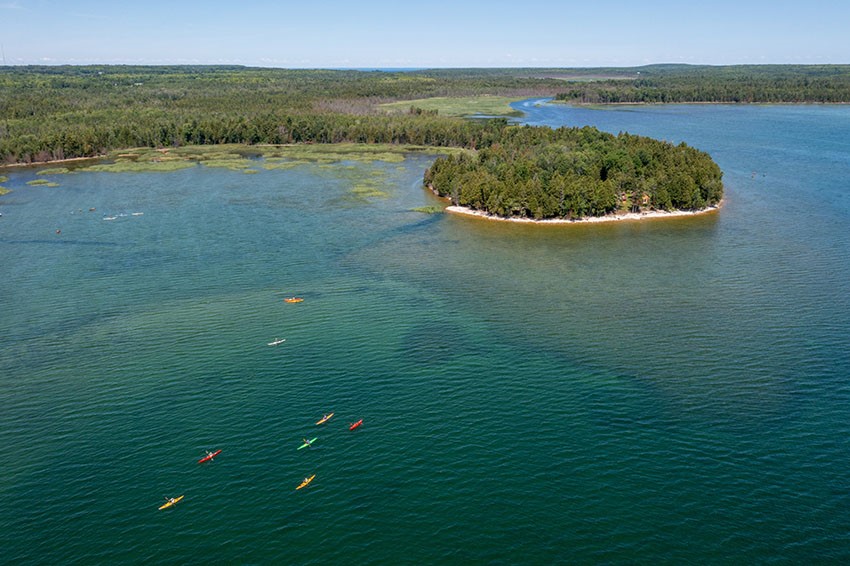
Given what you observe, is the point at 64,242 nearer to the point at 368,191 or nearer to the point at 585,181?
the point at 368,191

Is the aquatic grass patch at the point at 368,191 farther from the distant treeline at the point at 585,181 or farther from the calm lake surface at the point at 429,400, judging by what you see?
the calm lake surface at the point at 429,400

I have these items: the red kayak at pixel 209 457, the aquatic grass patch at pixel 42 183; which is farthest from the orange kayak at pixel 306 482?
the aquatic grass patch at pixel 42 183

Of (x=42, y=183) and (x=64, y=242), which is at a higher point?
(x=42, y=183)

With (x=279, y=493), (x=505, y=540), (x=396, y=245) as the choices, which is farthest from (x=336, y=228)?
(x=505, y=540)

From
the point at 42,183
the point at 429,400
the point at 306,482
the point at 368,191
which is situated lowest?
the point at 306,482

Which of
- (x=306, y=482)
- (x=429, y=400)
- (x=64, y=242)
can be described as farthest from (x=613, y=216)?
(x=64, y=242)

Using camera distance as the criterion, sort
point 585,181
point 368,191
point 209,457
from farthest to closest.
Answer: point 368,191 < point 585,181 < point 209,457
